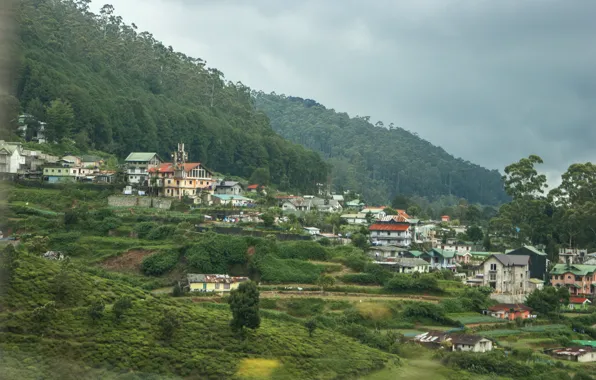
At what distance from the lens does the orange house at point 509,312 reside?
19422mm

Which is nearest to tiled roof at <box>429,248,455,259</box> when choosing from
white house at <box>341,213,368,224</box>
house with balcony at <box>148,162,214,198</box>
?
white house at <box>341,213,368,224</box>

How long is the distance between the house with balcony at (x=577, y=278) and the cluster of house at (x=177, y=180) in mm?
11394

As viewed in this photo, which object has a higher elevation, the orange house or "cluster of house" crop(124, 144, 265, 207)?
"cluster of house" crop(124, 144, 265, 207)

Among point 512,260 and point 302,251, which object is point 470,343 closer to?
point 302,251

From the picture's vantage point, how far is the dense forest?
99.7ft

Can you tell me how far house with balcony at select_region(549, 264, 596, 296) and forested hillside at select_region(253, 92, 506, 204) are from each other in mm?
31167

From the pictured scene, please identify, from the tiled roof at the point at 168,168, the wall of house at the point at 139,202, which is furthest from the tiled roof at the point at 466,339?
the tiled roof at the point at 168,168

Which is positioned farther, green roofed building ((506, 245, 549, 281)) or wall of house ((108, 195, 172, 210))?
green roofed building ((506, 245, 549, 281))

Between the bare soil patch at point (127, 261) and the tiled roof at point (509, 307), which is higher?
the bare soil patch at point (127, 261)

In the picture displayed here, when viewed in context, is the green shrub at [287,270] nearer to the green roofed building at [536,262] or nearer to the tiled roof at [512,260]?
the tiled roof at [512,260]

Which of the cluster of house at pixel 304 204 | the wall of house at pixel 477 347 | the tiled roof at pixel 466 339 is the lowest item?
the wall of house at pixel 477 347

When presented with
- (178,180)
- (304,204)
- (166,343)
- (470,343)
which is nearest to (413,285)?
(470,343)

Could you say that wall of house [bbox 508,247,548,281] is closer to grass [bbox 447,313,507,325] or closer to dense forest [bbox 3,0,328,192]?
grass [bbox 447,313,507,325]

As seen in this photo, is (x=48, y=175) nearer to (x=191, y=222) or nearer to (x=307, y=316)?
(x=191, y=222)
